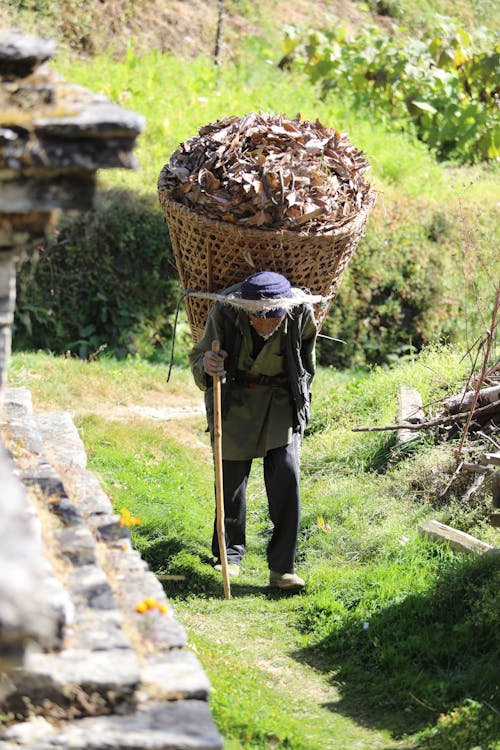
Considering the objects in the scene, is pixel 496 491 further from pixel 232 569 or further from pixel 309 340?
pixel 232 569

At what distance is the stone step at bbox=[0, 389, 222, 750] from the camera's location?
11.3 feet

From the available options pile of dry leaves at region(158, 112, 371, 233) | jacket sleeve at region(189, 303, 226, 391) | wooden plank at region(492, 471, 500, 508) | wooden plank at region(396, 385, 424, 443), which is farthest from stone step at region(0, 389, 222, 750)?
wooden plank at region(396, 385, 424, 443)

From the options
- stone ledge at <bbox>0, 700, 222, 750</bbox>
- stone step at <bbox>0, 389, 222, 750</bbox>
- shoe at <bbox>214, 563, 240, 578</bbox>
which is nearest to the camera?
stone ledge at <bbox>0, 700, 222, 750</bbox>

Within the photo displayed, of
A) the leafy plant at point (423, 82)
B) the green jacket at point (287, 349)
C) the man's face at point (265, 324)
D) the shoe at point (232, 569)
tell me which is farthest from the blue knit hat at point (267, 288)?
the leafy plant at point (423, 82)

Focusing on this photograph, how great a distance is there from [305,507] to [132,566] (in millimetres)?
3448

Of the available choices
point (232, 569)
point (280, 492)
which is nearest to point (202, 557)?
point (232, 569)

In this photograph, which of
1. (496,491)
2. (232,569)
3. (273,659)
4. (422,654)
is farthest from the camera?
(232,569)

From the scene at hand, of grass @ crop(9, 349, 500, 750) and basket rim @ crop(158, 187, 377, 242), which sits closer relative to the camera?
grass @ crop(9, 349, 500, 750)

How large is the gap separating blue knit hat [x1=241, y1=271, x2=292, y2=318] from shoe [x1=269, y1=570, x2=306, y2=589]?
1.66 m

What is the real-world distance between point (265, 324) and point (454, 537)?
6.00ft

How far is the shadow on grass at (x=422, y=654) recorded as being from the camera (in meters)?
5.15

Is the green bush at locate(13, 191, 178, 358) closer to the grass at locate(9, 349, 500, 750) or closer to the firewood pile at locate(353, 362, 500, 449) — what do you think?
the grass at locate(9, 349, 500, 750)

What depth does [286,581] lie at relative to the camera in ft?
→ 21.1

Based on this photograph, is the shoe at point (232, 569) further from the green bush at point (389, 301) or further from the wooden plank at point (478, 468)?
the green bush at point (389, 301)
